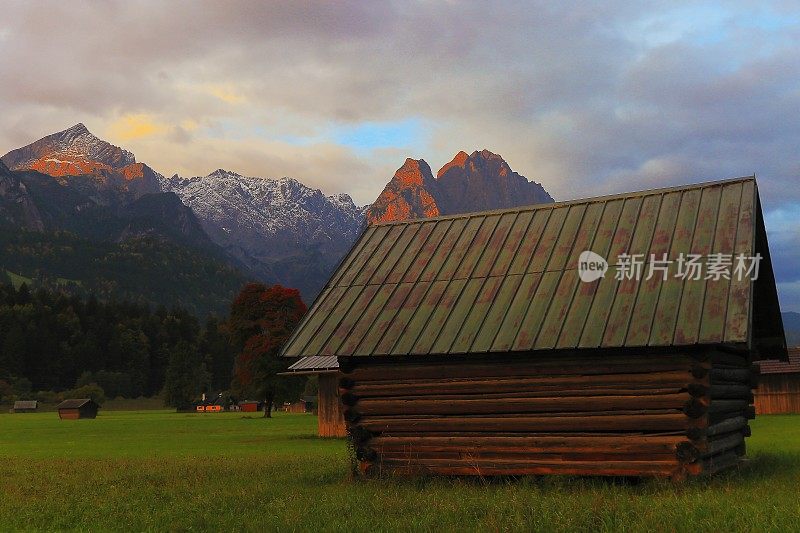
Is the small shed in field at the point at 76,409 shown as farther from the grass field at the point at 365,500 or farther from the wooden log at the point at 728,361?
the wooden log at the point at 728,361

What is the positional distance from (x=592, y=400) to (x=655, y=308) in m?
2.31

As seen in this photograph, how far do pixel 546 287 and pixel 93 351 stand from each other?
167625 millimetres

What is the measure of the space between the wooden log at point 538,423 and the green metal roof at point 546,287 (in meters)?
1.78

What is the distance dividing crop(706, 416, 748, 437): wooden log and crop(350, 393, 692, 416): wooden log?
4.34 feet

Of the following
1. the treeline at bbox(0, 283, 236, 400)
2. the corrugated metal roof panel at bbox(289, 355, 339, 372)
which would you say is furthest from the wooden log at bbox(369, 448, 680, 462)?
the treeline at bbox(0, 283, 236, 400)

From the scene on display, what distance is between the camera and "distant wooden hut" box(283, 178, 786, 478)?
55.1ft

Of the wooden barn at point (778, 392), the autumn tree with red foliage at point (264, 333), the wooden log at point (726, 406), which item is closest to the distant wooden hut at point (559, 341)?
the wooden log at point (726, 406)

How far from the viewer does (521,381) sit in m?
18.2

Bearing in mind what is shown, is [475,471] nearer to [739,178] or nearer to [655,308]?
[655,308]

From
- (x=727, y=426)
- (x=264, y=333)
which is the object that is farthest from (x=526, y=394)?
(x=264, y=333)

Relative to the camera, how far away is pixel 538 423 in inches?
711

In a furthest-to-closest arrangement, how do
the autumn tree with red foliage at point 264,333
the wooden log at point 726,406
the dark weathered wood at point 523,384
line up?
1. the autumn tree with red foliage at point 264,333
2. the wooden log at point 726,406
3. the dark weathered wood at point 523,384

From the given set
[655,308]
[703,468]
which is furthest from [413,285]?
[703,468]

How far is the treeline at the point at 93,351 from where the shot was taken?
524 ft
